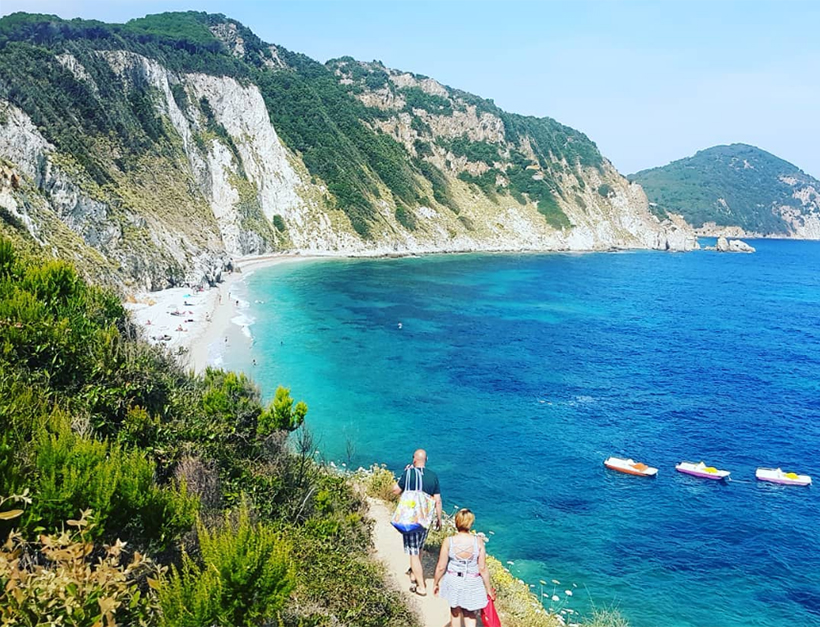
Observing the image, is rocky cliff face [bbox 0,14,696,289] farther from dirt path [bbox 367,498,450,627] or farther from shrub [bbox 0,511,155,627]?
shrub [bbox 0,511,155,627]

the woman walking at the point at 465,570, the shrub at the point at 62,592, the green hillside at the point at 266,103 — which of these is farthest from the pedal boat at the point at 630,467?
the green hillside at the point at 266,103

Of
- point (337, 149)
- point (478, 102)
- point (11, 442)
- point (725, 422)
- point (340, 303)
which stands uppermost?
point (478, 102)

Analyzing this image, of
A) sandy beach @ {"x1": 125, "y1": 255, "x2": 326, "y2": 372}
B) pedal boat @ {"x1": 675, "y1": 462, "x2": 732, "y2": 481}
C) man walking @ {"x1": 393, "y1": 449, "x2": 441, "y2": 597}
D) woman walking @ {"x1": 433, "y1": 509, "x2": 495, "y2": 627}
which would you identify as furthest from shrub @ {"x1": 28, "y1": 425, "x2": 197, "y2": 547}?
sandy beach @ {"x1": 125, "y1": 255, "x2": 326, "y2": 372}

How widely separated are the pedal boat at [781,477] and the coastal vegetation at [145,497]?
22.9 meters

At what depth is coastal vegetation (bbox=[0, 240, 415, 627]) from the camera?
5.37m

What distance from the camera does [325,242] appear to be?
103375 millimetres

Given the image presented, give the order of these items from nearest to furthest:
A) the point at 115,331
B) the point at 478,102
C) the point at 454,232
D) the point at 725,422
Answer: the point at 115,331
the point at 725,422
the point at 454,232
the point at 478,102

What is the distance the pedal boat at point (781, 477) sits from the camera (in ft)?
86.0

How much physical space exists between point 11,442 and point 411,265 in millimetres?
92923

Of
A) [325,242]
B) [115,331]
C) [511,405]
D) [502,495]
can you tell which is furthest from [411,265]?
[115,331]

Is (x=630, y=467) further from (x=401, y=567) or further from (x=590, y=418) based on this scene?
(x=401, y=567)

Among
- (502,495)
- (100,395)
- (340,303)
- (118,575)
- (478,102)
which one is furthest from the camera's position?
(478,102)

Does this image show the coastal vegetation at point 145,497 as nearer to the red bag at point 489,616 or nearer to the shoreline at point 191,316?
the red bag at point 489,616

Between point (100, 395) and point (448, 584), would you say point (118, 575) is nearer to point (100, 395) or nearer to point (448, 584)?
point (448, 584)
